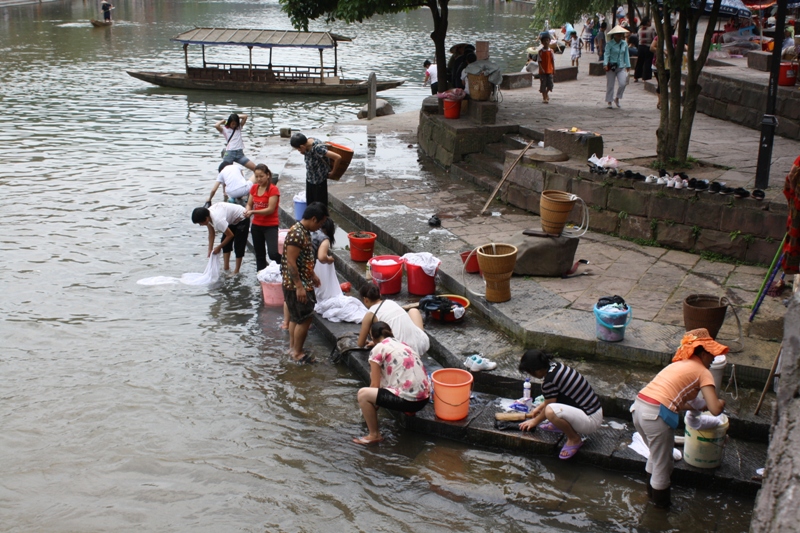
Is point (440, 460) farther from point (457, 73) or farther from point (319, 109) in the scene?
point (319, 109)

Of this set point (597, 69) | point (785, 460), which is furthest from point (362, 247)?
point (597, 69)

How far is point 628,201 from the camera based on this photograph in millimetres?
9086

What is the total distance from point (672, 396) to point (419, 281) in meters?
3.57

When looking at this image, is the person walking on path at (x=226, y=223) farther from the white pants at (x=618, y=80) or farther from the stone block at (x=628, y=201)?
the white pants at (x=618, y=80)

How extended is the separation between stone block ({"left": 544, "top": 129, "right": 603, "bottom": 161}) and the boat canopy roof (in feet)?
58.7

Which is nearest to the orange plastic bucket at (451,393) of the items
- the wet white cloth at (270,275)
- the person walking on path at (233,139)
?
the wet white cloth at (270,275)

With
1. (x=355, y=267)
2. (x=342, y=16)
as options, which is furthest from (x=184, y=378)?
(x=342, y=16)

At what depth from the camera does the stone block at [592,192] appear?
30.6 ft

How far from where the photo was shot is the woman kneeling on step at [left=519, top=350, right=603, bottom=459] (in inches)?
222

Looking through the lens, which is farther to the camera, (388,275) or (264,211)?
(264,211)

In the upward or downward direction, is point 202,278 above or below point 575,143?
below

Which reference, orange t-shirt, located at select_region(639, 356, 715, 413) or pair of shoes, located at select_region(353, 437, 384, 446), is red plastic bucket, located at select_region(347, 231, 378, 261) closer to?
pair of shoes, located at select_region(353, 437, 384, 446)

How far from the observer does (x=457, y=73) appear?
14820 mm

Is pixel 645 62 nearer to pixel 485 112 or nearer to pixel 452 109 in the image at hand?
pixel 452 109
